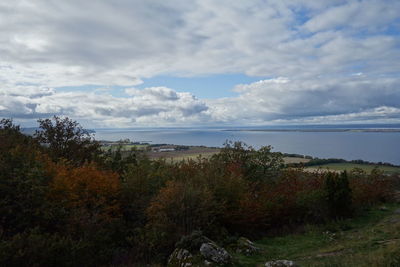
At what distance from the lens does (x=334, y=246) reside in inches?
505

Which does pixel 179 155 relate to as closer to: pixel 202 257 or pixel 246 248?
pixel 246 248

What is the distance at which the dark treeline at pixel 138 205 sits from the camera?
1146cm

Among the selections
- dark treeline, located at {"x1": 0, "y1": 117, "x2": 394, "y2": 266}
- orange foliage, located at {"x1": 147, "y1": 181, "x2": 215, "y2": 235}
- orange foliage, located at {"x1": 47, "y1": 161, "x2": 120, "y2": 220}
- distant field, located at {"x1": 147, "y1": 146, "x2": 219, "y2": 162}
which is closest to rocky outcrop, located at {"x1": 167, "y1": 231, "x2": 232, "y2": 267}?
dark treeline, located at {"x1": 0, "y1": 117, "x2": 394, "y2": 266}

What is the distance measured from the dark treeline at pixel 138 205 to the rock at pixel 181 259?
1306mm

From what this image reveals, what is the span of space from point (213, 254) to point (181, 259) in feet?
3.45

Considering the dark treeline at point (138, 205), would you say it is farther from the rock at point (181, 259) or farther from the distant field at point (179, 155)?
the distant field at point (179, 155)

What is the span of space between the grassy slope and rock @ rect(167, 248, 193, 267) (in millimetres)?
1849

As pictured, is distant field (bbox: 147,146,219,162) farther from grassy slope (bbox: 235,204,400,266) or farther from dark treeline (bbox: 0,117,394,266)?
grassy slope (bbox: 235,204,400,266)

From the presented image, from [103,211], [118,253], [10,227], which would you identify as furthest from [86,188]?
[118,253]

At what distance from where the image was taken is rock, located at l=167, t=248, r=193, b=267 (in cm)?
992

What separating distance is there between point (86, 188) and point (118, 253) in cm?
579

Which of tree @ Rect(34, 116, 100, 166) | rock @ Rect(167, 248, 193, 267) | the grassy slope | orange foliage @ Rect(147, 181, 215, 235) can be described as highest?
tree @ Rect(34, 116, 100, 166)

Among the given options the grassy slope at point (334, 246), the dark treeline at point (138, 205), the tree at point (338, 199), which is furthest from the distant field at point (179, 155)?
the grassy slope at point (334, 246)

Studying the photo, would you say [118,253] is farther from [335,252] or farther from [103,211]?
A: [335,252]
